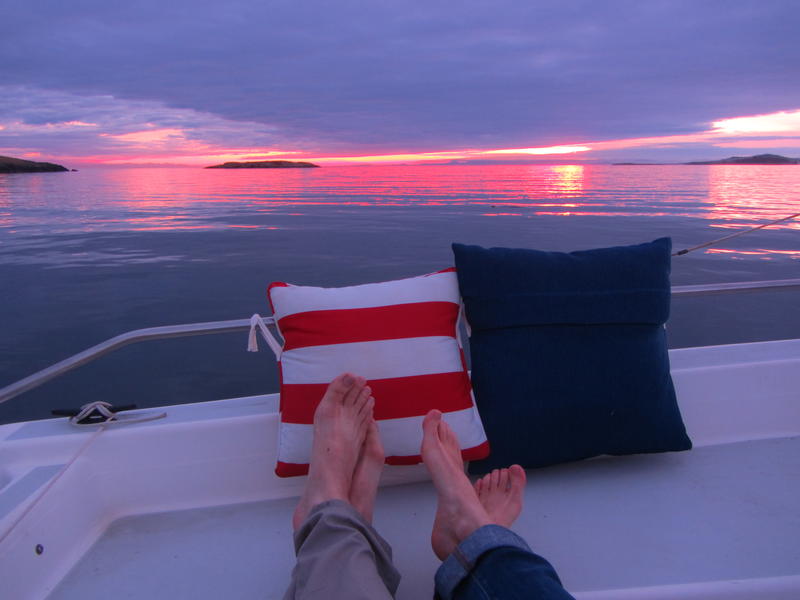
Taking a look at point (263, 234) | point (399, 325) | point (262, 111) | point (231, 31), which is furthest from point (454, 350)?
point (262, 111)

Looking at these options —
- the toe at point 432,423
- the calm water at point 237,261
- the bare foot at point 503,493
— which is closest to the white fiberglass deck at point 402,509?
the bare foot at point 503,493

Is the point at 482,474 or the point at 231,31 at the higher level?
the point at 231,31

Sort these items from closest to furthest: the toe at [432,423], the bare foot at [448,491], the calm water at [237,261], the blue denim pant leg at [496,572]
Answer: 1. the blue denim pant leg at [496,572]
2. the bare foot at [448,491]
3. the toe at [432,423]
4. the calm water at [237,261]

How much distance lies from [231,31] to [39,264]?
504cm

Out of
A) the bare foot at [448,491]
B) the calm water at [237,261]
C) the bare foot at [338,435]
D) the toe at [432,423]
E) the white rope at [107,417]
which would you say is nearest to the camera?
the bare foot at [448,491]

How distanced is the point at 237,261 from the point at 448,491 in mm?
8069

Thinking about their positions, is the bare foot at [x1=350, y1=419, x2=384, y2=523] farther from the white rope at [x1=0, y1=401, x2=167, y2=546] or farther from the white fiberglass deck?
the white rope at [x1=0, y1=401, x2=167, y2=546]

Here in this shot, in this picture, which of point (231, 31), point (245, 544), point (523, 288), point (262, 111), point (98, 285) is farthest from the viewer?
point (262, 111)

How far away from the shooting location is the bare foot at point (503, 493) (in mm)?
1053

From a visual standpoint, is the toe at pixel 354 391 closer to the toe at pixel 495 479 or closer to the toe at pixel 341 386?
the toe at pixel 341 386

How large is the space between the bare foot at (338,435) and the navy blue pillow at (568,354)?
33cm

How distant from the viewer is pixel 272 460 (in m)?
1.37

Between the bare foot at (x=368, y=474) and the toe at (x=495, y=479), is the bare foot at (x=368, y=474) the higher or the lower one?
the higher one

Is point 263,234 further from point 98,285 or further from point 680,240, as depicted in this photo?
point 680,240
